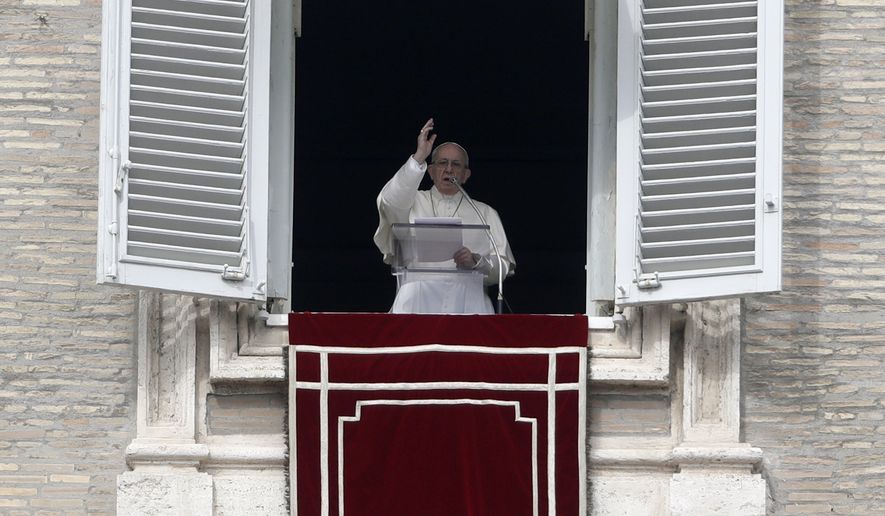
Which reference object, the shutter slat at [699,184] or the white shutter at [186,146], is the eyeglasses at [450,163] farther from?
the shutter slat at [699,184]

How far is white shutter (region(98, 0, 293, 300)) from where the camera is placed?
825 centimetres

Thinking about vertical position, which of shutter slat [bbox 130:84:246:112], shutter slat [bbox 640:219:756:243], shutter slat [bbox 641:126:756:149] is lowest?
shutter slat [bbox 640:219:756:243]

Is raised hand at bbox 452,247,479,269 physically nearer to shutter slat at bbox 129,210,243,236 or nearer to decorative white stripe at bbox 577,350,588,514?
decorative white stripe at bbox 577,350,588,514

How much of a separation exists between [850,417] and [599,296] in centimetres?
110

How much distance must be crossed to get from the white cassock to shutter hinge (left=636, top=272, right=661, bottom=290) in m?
1.03

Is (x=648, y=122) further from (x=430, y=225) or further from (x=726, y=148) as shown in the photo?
(x=430, y=225)

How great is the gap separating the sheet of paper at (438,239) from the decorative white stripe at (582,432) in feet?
2.82

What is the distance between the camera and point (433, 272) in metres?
9.18

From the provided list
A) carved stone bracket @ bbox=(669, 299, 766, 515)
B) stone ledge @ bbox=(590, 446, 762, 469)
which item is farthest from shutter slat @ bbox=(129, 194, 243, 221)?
carved stone bracket @ bbox=(669, 299, 766, 515)

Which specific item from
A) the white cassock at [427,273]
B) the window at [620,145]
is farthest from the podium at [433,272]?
the window at [620,145]

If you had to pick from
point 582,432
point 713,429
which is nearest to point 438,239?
point 582,432

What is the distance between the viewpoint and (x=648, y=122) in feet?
28.1

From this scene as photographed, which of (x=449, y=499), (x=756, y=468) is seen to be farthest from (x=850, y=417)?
(x=449, y=499)

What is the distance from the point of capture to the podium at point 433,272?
9047mm
